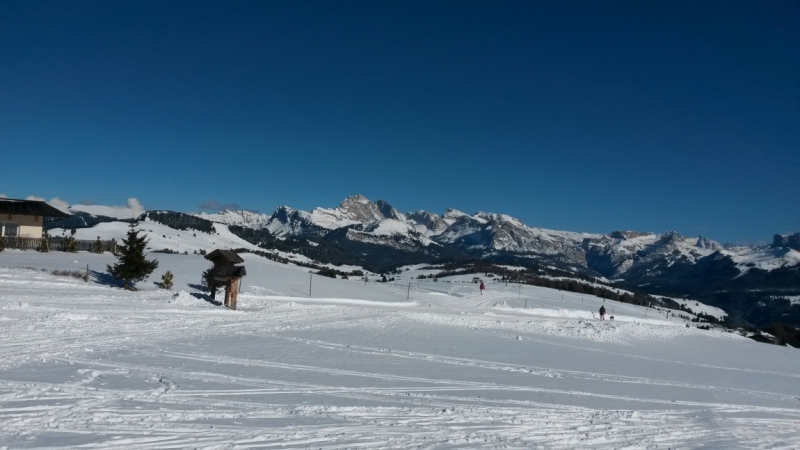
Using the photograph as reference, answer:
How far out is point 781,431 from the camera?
11.3 metres

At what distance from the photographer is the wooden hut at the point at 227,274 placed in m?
26.7

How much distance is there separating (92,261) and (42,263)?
3971mm

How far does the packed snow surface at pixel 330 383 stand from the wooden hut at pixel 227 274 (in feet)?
3.01

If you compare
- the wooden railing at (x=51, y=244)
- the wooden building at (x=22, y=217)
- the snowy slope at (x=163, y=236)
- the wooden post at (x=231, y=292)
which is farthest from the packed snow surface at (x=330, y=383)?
the snowy slope at (x=163, y=236)

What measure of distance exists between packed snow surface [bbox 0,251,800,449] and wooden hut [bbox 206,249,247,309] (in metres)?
0.92

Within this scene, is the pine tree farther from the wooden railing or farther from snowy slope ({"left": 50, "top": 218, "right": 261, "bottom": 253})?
snowy slope ({"left": 50, "top": 218, "right": 261, "bottom": 253})

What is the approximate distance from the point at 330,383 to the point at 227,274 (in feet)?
55.8

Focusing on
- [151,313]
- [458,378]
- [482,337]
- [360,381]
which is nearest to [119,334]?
[151,313]

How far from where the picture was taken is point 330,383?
40.5ft

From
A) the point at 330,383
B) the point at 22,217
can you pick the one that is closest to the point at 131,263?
the point at 330,383

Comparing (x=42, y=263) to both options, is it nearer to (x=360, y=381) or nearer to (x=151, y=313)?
(x=151, y=313)

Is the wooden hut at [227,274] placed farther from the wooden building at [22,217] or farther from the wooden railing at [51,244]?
the wooden building at [22,217]

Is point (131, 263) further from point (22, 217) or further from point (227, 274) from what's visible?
point (22, 217)

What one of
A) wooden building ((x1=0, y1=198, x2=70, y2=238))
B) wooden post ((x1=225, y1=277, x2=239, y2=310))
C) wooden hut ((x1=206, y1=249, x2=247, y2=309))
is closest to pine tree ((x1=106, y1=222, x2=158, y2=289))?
wooden hut ((x1=206, y1=249, x2=247, y2=309))
